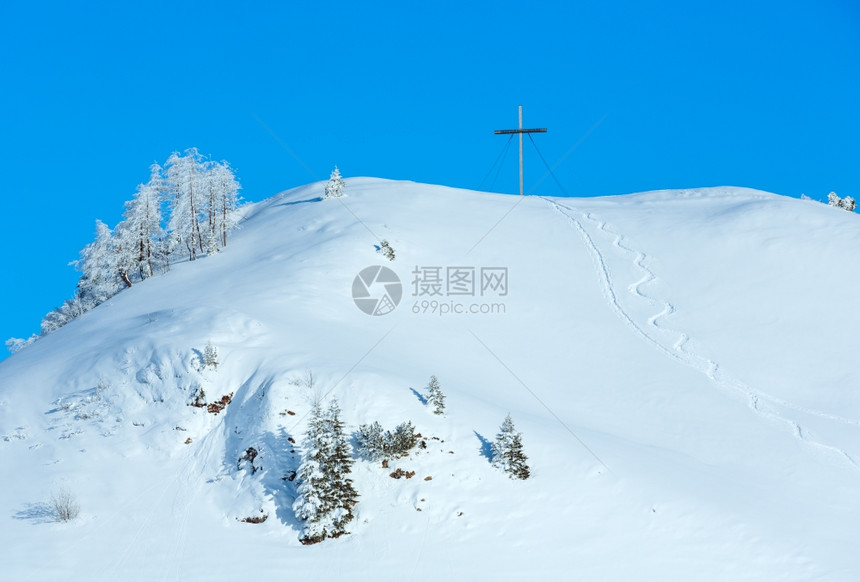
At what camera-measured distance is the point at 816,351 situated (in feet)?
98.7

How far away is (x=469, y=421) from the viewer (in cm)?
2006

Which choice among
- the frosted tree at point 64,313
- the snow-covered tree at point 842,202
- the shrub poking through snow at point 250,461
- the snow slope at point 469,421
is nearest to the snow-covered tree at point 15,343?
the frosted tree at point 64,313

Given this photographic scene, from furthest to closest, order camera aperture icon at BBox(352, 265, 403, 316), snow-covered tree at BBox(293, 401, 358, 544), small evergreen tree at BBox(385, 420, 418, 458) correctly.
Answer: camera aperture icon at BBox(352, 265, 403, 316), small evergreen tree at BBox(385, 420, 418, 458), snow-covered tree at BBox(293, 401, 358, 544)

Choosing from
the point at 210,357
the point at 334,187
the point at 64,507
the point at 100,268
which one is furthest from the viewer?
the point at 334,187

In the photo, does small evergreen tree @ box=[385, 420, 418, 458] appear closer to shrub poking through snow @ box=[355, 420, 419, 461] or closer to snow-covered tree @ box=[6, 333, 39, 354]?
shrub poking through snow @ box=[355, 420, 419, 461]

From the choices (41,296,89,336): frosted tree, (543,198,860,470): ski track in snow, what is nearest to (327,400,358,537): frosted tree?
(543,198,860,470): ski track in snow

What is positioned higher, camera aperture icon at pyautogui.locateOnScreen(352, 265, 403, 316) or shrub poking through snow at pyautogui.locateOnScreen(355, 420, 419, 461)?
camera aperture icon at pyautogui.locateOnScreen(352, 265, 403, 316)

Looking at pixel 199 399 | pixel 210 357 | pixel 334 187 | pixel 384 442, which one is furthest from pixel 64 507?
pixel 334 187

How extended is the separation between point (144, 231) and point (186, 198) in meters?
4.34


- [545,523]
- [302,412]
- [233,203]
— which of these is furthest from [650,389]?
[233,203]

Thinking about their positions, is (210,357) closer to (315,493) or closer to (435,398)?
(315,493)

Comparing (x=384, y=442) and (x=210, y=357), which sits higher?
(x=210, y=357)

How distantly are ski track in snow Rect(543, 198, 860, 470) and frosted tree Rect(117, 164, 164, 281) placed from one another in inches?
1281

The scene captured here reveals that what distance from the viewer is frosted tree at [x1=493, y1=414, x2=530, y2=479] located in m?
18.2
